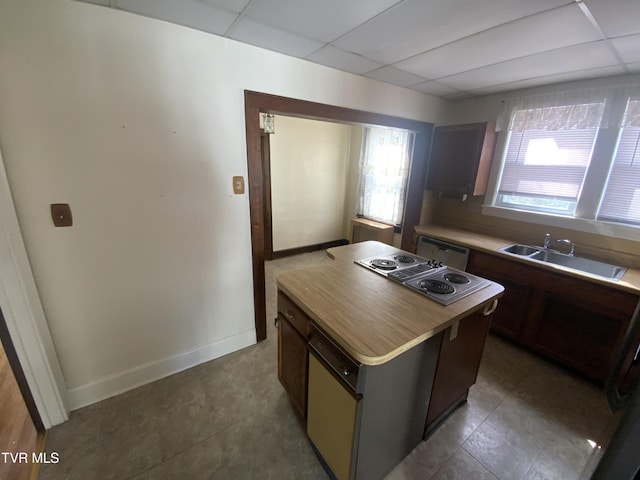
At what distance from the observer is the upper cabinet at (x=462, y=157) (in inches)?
104

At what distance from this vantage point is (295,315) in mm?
1366

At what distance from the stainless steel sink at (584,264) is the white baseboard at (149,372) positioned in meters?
2.71

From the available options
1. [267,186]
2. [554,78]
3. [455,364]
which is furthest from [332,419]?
[267,186]

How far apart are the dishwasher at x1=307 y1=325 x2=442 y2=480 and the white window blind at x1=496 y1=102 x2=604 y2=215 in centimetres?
221

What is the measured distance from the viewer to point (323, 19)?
140 cm

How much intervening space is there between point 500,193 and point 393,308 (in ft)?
7.91

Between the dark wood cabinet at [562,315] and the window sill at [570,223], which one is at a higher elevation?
the window sill at [570,223]

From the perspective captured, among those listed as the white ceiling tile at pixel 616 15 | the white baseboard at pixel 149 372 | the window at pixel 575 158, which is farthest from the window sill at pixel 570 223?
the white baseboard at pixel 149 372

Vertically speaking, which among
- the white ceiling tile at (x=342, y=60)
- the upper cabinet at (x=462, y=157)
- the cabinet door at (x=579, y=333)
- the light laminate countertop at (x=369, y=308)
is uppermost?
the white ceiling tile at (x=342, y=60)

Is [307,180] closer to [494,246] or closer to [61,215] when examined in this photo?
[494,246]

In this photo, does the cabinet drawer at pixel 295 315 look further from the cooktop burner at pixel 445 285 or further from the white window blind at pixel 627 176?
the white window blind at pixel 627 176

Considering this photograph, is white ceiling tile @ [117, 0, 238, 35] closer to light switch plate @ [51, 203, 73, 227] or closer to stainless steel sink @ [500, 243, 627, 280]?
light switch plate @ [51, 203, 73, 227]

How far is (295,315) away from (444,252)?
78.4 inches

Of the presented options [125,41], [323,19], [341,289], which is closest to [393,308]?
[341,289]
